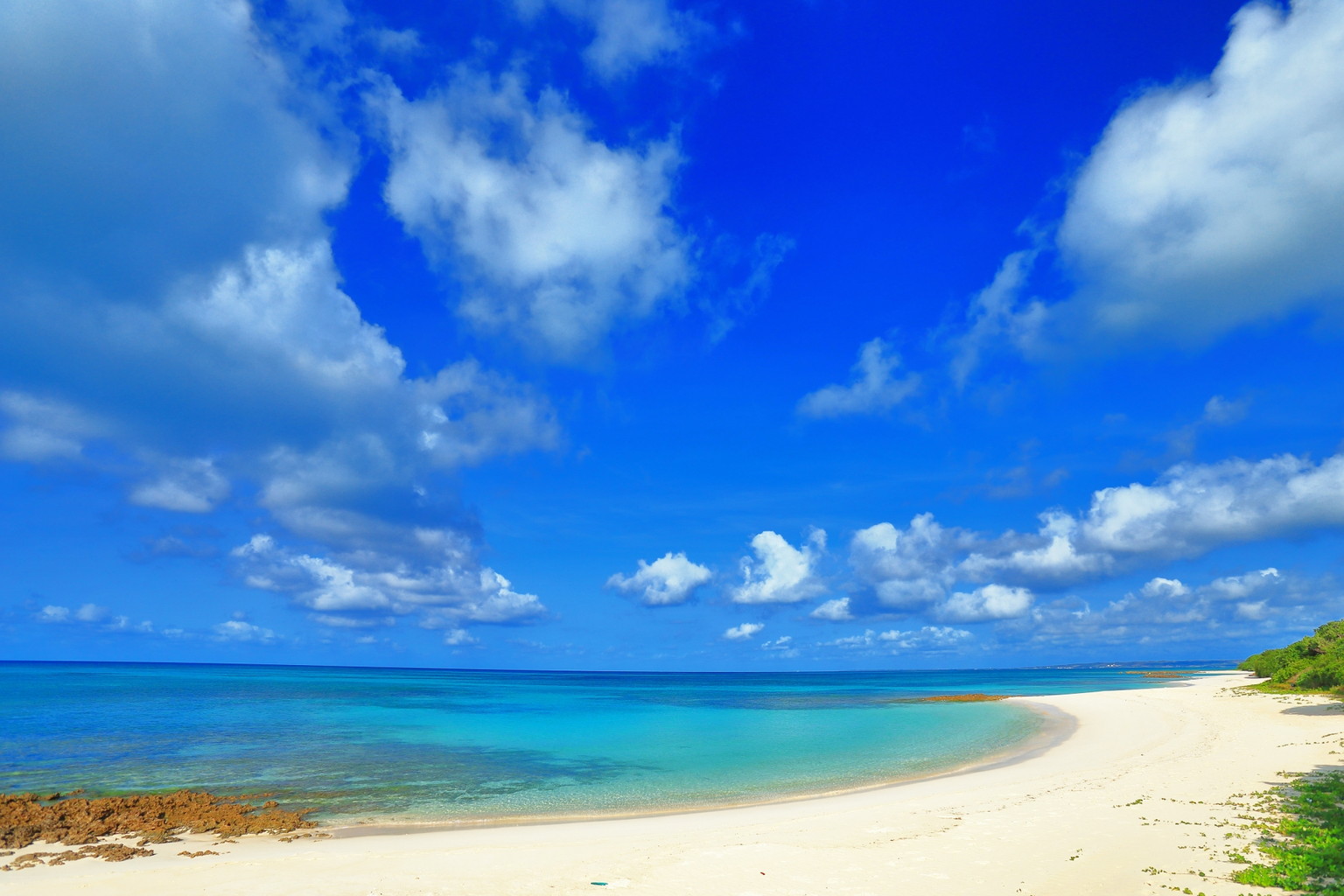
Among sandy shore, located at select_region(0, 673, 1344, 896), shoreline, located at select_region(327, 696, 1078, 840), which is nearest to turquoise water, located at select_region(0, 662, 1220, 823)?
shoreline, located at select_region(327, 696, 1078, 840)

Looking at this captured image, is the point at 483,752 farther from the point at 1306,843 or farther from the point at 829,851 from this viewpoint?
the point at 1306,843

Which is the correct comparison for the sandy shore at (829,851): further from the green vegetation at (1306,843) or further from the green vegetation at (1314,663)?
the green vegetation at (1314,663)

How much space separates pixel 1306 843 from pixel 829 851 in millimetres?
9524

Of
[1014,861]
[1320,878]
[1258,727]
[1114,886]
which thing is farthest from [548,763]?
[1258,727]

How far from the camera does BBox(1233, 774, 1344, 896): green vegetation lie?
Answer: 11.7 metres

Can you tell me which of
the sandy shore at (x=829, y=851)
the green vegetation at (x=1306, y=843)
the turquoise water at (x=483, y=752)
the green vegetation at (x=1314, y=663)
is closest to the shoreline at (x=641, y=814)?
the turquoise water at (x=483, y=752)

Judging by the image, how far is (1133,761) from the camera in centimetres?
2770

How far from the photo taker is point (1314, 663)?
165 ft

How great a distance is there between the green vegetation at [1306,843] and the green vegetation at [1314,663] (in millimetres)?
35511

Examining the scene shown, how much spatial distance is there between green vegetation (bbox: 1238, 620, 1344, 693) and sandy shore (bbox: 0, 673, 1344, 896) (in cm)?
3029

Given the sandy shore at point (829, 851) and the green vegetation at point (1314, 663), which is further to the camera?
the green vegetation at point (1314, 663)

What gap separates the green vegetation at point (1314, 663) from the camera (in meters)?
45.7

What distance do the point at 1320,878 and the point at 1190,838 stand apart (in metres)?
3.68

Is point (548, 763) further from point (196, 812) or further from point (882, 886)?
point (882, 886)
